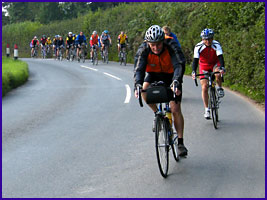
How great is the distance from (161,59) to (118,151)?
1.86 meters

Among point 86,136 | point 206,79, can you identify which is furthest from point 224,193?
point 206,79

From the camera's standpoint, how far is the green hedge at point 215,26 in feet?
48.3

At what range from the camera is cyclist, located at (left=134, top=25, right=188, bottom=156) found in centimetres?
636

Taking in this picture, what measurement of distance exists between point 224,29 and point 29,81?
26.9 feet

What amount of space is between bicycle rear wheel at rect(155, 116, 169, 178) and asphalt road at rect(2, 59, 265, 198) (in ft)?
0.50

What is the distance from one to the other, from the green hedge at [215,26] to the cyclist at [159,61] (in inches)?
276

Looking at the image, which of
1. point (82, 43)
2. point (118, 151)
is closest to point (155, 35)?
point (118, 151)

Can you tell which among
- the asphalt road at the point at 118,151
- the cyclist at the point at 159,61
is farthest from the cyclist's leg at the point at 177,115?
the asphalt road at the point at 118,151

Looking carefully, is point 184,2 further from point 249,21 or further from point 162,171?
point 162,171

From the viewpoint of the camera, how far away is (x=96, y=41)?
29047mm

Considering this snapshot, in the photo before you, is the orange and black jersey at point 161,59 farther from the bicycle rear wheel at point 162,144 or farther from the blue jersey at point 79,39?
the blue jersey at point 79,39

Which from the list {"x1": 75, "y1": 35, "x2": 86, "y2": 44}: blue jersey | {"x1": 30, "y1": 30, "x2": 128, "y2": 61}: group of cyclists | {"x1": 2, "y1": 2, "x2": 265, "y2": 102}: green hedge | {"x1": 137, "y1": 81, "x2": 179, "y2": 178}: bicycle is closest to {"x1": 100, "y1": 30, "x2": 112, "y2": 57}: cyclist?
{"x1": 30, "y1": 30, "x2": 128, "y2": 61}: group of cyclists

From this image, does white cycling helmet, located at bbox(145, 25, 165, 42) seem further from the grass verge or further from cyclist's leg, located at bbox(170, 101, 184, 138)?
the grass verge

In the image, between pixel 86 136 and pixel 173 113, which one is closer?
pixel 173 113
